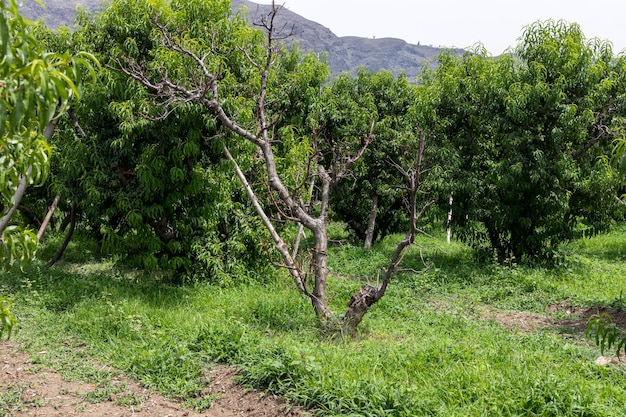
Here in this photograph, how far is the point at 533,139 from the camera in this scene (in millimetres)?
10453

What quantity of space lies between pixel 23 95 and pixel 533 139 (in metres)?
9.87

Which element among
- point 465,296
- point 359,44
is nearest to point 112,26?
point 465,296

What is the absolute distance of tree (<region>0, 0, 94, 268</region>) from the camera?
79.0 inches

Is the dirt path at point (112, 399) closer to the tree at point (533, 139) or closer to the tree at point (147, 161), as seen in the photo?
the tree at point (147, 161)

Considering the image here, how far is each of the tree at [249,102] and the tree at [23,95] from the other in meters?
4.17

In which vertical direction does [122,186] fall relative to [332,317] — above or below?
above

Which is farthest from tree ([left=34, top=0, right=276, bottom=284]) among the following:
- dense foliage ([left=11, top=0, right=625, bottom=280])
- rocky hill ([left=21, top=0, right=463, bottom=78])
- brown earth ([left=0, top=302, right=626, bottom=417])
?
rocky hill ([left=21, top=0, right=463, bottom=78])

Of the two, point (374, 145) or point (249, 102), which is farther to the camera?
point (374, 145)

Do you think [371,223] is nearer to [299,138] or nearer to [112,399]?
[299,138]

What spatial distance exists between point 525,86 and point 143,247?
7.16 m

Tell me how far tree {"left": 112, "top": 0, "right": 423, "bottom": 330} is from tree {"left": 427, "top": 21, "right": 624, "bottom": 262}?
3.11 metres

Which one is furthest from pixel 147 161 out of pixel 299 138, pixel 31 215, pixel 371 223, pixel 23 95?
pixel 371 223

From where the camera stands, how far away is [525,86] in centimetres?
1008

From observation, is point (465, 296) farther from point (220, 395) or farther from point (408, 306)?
point (220, 395)
